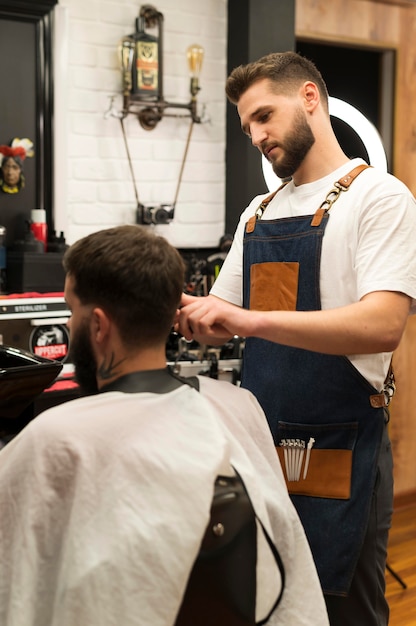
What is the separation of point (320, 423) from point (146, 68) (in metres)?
1.94

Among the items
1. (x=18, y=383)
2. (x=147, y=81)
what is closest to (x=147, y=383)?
(x=18, y=383)

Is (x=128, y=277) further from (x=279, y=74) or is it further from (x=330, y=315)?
(x=279, y=74)

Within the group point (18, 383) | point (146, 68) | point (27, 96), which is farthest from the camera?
point (146, 68)

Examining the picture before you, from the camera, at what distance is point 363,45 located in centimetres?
372

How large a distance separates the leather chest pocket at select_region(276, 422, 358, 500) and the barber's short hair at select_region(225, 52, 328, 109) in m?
0.77

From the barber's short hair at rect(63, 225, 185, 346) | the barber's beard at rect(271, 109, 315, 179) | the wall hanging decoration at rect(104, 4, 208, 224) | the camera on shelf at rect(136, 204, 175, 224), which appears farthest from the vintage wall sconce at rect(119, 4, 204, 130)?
the barber's short hair at rect(63, 225, 185, 346)

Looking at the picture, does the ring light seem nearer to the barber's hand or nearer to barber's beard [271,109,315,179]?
barber's beard [271,109,315,179]

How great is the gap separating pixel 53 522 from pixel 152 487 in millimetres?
148

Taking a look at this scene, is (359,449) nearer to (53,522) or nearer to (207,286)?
(53,522)

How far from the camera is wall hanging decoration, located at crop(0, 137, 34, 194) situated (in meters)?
2.96

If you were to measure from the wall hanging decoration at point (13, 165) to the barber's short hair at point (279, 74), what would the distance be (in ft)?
4.27

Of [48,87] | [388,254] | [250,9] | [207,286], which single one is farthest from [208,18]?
[388,254]

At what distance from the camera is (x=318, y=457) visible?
1778 millimetres

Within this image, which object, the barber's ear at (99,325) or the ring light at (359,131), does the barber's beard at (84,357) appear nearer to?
the barber's ear at (99,325)
